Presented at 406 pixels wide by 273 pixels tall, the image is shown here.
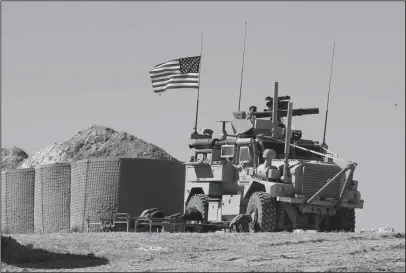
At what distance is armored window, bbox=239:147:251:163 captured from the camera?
33.9 metres

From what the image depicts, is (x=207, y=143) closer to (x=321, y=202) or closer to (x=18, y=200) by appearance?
(x=321, y=202)

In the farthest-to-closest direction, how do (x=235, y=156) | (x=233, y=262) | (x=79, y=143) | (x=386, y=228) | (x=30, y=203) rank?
Result: (x=79, y=143), (x=30, y=203), (x=235, y=156), (x=386, y=228), (x=233, y=262)

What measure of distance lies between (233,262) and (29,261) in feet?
13.4

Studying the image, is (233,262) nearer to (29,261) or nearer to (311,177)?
(29,261)

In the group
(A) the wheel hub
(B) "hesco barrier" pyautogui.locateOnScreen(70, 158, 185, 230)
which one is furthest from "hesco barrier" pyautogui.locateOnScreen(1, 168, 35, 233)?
(A) the wheel hub

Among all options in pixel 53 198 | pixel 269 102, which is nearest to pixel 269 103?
pixel 269 102

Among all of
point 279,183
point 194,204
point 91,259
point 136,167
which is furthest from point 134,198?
point 91,259

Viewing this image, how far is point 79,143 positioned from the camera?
45.1 m

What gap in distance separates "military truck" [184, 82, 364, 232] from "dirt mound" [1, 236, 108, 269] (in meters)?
8.12

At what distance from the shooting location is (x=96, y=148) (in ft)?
144

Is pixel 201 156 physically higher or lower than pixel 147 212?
higher

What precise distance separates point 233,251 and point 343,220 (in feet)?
28.8

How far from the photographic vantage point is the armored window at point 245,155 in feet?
111

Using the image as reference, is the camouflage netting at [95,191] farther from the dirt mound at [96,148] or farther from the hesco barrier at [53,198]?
the dirt mound at [96,148]
